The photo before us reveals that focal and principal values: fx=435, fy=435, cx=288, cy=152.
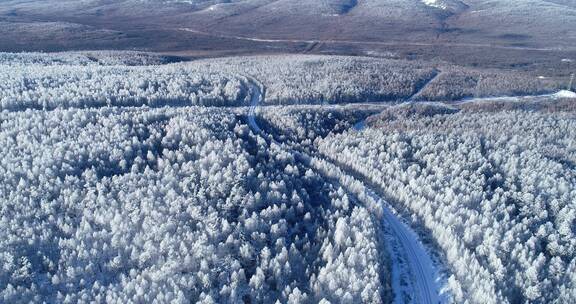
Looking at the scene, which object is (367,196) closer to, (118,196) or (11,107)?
(118,196)

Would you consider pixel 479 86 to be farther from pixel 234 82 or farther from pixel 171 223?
pixel 171 223

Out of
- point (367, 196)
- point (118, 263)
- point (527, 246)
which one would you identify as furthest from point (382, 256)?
point (118, 263)

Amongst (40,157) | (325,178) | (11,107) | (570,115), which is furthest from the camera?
(570,115)

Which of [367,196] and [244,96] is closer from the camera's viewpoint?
[367,196]

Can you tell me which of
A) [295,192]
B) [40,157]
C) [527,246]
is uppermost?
[40,157]

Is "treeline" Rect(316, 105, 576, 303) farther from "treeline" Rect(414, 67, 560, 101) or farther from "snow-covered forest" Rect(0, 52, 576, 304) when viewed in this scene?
"treeline" Rect(414, 67, 560, 101)

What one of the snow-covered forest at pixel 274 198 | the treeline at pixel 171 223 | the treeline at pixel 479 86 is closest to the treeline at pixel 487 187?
the snow-covered forest at pixel 274 198

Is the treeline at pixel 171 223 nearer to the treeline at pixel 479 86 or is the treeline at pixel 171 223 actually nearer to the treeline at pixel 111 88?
the treeline at pixel 111 88
